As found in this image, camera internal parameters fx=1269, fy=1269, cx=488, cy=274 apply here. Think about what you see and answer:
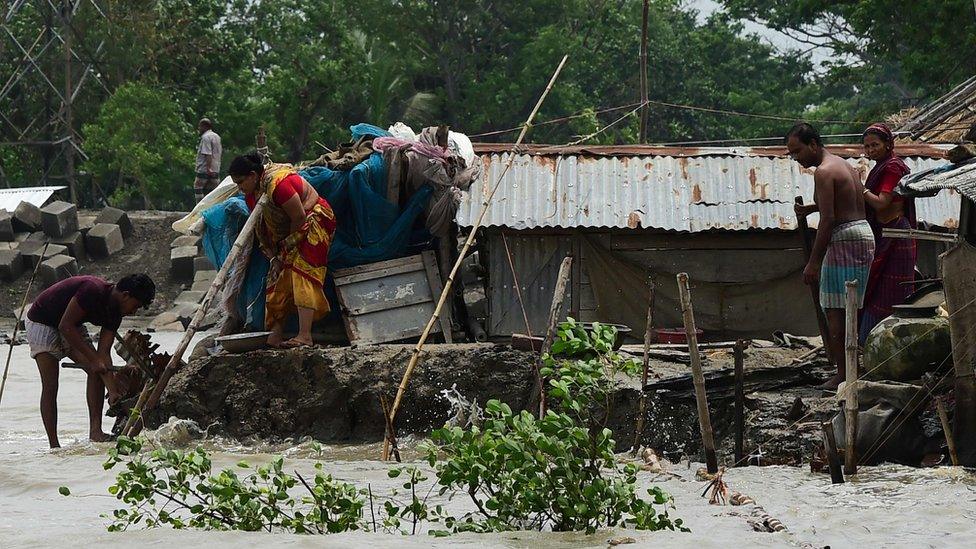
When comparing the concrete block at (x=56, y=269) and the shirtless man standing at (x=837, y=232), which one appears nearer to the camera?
the shirtless man standing at (x=837, y=232)

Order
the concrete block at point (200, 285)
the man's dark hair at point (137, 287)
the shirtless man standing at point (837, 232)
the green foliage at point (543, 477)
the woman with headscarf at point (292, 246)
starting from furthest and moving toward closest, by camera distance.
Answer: the concrete block at point (200, 285) < the woman with headscarf at point (292, 246) < the man's dark hair at point (137, 287) < the shirtless man standing at point (837, 232) < the green foliage at point (543, 477)

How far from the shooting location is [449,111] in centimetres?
3102

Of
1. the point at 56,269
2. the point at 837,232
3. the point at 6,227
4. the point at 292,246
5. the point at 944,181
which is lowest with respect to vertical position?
the point at 837,232

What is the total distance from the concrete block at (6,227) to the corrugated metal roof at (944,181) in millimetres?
17500

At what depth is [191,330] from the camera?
27.1ft

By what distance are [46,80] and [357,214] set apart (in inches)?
756

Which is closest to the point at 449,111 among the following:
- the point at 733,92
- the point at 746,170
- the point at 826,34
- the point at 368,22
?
the point at 368,22

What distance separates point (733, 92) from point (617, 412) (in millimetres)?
26202

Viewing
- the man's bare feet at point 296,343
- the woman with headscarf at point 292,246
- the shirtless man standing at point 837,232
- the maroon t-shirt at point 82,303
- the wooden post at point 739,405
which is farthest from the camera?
the man's bare feet at point 296,343

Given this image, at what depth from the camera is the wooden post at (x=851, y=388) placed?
238 inches

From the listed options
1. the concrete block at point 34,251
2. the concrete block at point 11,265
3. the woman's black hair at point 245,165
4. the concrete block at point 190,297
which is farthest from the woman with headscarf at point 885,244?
the concrete block at point 11,265

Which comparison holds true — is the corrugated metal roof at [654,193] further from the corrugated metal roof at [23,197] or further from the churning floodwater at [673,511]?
the corrugated metal roof at [23,197]

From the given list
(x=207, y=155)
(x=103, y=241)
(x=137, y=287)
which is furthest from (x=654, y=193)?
(x=103, y=241)

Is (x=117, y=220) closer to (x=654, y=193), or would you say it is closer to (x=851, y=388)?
(x=654, y=193)
